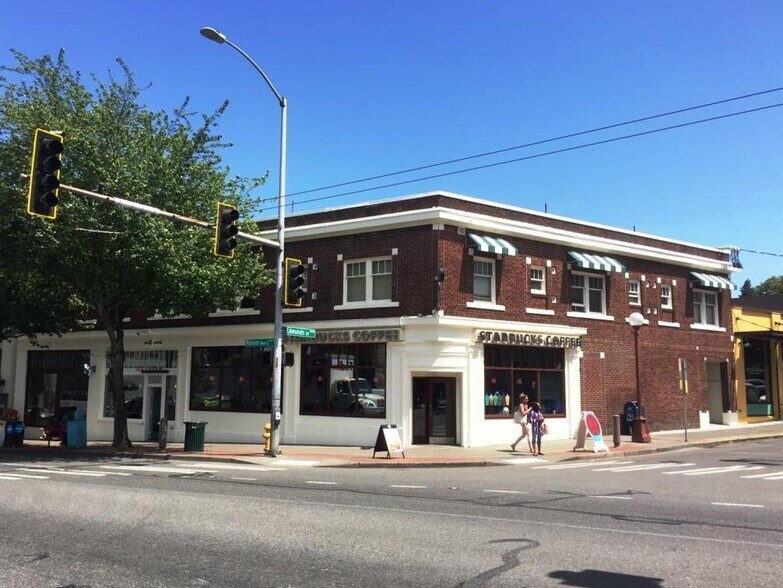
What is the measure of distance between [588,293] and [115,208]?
17497mm

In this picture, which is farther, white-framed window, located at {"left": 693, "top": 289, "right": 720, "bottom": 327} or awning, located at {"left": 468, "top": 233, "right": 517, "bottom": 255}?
white-framed window, located at {"left": 693, "top": 289, "right": 720, "bottom": 327}

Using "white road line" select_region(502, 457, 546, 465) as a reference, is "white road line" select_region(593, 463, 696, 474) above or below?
above

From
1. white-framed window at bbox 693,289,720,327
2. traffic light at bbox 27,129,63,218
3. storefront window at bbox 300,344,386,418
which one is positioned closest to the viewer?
traffic light at bbox 27,129,63,218

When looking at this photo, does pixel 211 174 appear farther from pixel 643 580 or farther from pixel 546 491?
pixel 643 580

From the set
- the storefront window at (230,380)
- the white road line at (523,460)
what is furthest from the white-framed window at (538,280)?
the storefront window at (230,380)

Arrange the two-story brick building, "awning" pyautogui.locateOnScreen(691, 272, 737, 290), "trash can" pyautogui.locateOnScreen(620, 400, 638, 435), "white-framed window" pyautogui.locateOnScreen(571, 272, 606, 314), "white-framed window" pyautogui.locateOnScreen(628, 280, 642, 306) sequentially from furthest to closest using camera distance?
"awning" pyautogui.locateOnScreen(691, 272, 737, 290)
"white-framed window" pyautogui.locateOnScreen(628, 280, 642, 306)
"white-framed window" pyautogui.locateOnScreen(571, 272, 606, 314)
"trash can" pyautogui.locateOnScreen(620, 400, 638, 435)
the two-story brick building

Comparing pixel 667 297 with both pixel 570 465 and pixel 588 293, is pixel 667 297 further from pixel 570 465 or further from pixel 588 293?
pixel 570 465

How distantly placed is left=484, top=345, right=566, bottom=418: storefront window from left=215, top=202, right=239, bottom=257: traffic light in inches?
420

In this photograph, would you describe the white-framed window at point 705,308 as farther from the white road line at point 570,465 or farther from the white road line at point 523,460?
the white road line at point 523,460

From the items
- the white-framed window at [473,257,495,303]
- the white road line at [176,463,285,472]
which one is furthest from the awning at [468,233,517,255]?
the white road line at [176,463,285,472]

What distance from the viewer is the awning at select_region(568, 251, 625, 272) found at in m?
26.0

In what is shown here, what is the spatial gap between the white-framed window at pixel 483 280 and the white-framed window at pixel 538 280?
1892 mm

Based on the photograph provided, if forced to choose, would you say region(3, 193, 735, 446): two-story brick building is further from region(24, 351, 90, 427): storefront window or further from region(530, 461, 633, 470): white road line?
region(530, 461, 633, 470): white road line

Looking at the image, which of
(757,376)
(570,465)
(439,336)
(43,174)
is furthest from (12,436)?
(757,376)
